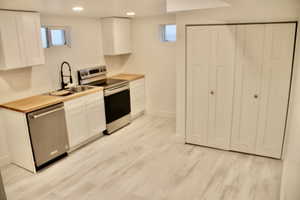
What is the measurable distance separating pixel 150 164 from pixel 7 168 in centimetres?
205

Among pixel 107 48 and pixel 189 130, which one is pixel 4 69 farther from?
pixel 189 130

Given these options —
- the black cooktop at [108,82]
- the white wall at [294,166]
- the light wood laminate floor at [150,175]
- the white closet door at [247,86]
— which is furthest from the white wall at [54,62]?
the white wall at [294,166]

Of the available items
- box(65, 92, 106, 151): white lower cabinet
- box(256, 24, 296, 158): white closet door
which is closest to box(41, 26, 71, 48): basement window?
box(65, 92, 106, 151): white lower cabinet

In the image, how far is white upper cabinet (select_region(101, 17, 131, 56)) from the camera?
15.5 feet

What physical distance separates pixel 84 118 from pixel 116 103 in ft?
2.69

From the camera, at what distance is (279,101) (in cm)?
325

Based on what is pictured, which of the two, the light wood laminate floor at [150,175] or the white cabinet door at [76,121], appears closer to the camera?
the light wood laminate floor at [150,175]

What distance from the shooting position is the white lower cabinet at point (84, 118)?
11.9ft

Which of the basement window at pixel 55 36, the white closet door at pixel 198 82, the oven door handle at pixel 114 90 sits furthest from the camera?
the oven door handle at pixel 114 90

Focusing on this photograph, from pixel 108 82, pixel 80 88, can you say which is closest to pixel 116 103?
pixel 108 82

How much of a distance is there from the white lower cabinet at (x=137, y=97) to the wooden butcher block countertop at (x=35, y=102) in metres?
1.41

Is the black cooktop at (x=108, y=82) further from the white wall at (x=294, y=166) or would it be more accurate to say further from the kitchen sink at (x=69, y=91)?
the white wall at (x=294, y=166)

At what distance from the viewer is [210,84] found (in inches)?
142

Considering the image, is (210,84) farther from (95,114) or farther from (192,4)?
(95,114)
